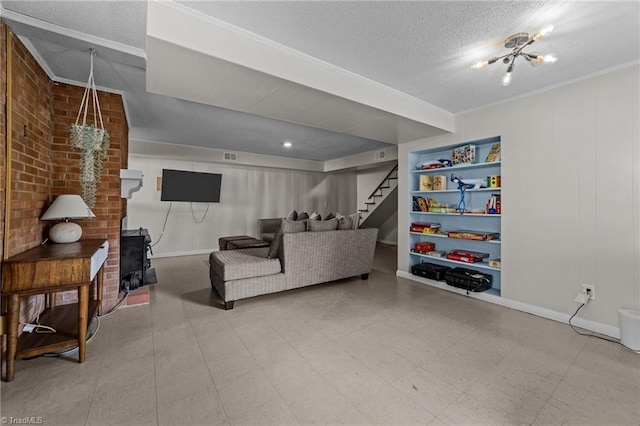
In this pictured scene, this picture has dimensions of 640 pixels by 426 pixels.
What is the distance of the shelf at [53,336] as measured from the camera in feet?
5.78

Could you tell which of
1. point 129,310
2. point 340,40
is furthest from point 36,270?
point 340,40

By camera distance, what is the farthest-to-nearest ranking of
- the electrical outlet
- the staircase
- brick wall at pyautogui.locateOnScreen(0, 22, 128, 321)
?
the staircase, the electrical outlet, brick wall at pyautogui.locateOnScreen(0, 22, 128, 321)

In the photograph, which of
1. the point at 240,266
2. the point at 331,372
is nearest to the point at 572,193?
the point at 331,372

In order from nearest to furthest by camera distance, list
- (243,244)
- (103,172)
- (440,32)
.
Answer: (440,32) < (103,172) < (243,244)

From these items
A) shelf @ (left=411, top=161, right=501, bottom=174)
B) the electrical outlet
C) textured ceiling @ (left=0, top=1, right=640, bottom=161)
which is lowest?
the electrical outlet

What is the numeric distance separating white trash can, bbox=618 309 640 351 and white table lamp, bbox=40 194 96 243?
14.9 ft

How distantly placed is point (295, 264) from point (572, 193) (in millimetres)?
2975

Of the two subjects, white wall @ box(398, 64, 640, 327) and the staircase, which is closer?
white wall @ box(398, 64, 640, 327)

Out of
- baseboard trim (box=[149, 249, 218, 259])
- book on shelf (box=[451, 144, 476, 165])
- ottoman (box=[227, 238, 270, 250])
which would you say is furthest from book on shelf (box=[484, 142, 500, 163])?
baseboard trim (box=[149, 249, 218, 259])

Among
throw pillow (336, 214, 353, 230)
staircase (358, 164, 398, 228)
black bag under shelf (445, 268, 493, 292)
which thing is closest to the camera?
black bag under shelf (445, 268, 493, 292)

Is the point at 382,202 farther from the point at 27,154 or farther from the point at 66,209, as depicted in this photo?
the point at 27,154

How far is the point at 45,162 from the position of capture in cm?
237

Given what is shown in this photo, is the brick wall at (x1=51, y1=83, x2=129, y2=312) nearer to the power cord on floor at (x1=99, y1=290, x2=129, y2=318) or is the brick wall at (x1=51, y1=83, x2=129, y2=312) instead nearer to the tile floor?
the power cord on floor at (x1=99, y1=290, x2=129, y2=318)

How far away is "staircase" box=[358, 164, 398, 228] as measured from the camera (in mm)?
6361
